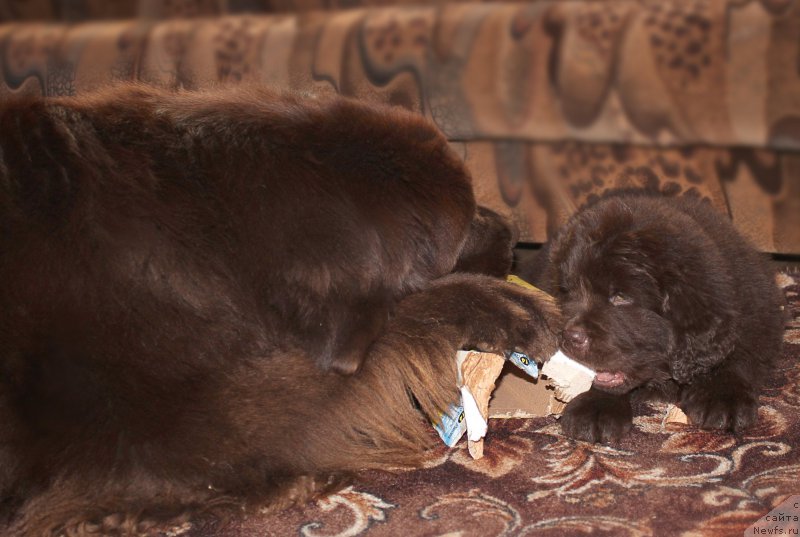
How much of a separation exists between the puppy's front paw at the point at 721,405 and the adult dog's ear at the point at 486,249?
461 mm

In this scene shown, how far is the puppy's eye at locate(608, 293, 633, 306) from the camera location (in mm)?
1656

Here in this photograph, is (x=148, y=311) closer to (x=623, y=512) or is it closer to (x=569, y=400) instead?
(x=623, y=512)

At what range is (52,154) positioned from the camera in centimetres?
120

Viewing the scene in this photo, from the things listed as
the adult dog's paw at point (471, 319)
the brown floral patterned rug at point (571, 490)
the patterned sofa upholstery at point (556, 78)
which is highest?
the patterned sofa upholstery at point (556, 78)

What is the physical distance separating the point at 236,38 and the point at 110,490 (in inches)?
67.1

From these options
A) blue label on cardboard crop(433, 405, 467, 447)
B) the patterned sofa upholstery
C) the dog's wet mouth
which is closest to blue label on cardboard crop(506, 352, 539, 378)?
blue label on cardboard crop(433, 405, 467, 447)

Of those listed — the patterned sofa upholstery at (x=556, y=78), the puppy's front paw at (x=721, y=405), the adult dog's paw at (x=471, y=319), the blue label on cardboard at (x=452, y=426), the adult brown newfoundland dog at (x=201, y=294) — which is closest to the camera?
the adult brown newfoundland dog at (x=201, y=294)

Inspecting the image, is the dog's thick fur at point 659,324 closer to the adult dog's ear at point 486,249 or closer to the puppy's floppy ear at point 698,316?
the puppy's floppy ear at point 698,316

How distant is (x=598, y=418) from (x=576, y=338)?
0.16m

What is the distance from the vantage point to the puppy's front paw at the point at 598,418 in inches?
60.8

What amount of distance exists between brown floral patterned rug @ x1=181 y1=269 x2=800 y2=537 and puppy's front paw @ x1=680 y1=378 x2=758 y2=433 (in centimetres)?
2

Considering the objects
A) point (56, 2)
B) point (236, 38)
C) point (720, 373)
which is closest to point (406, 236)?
point (720, 373)

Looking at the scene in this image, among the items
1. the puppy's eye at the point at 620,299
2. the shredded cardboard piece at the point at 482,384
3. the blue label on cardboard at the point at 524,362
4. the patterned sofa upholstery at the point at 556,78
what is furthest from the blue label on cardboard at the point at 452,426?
the patterned sofa upholstery at the point at 556,78

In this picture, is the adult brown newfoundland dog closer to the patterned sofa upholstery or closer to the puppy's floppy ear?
the puppy's floppy ear
